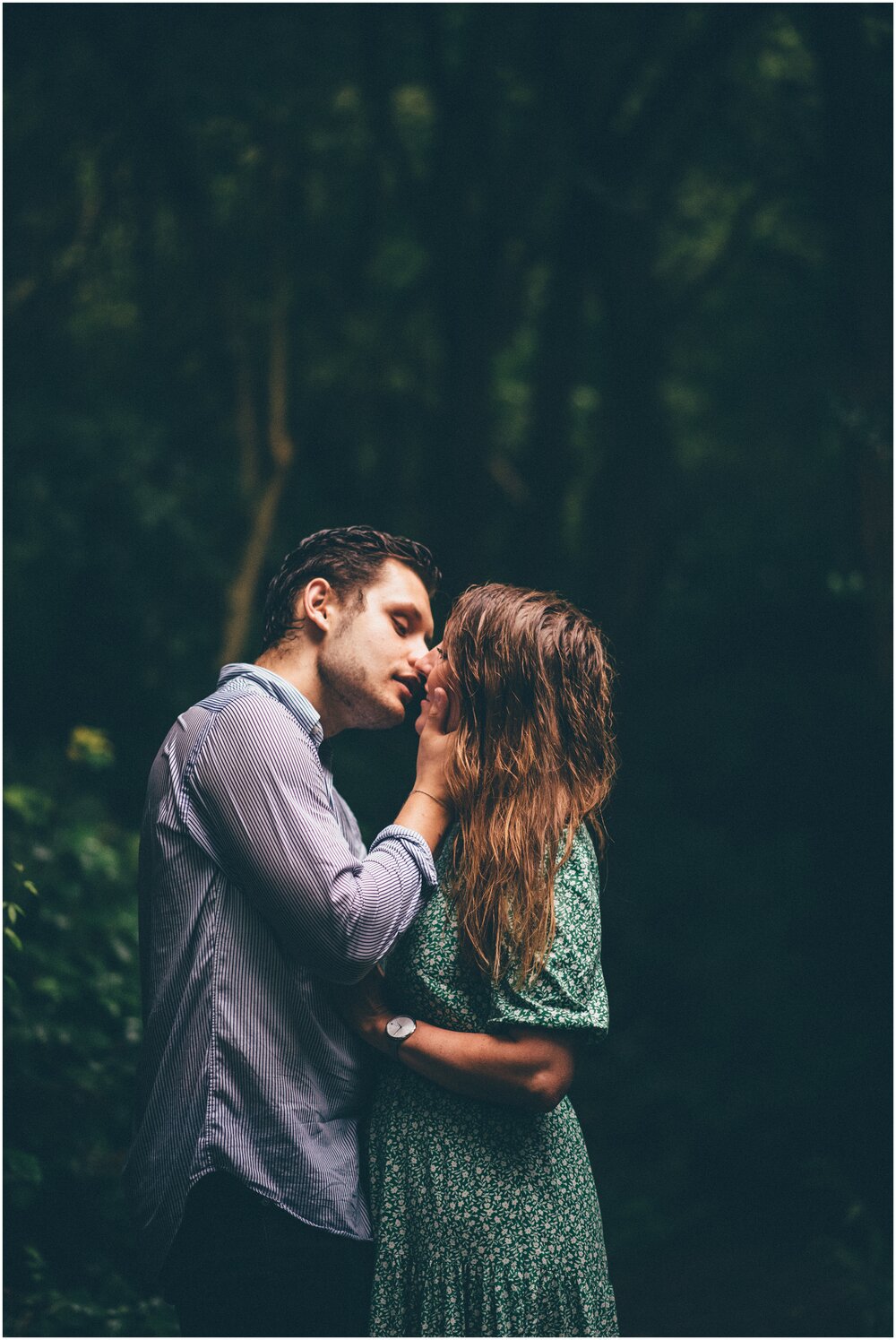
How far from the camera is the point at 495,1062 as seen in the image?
7.00ft

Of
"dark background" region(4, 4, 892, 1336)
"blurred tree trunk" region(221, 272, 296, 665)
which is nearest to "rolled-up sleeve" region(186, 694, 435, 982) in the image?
"dark background" region(4, 4, 892, 1336)

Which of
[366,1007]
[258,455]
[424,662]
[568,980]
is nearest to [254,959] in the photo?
[366,1007]

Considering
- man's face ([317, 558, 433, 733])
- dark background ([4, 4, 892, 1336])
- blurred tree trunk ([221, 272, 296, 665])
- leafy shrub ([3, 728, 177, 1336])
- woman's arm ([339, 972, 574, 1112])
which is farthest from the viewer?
blurred tree trunk ([221, 272, 296, 665])

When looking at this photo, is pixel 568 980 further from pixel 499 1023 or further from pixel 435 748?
pixel 435 748

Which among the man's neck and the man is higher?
the man's neck

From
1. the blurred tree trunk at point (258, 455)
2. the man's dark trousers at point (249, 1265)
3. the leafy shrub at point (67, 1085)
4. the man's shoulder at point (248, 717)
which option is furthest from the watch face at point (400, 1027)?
the blurred tree trunk at point (258, 455)

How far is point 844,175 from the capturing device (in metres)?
5.09

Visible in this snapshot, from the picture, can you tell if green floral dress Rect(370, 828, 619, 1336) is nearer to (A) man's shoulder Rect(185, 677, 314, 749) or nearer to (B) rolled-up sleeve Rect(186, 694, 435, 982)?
(B) rolled-up sleeve Rect(186, 694, 435, 982)

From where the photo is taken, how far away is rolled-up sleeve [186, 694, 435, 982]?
2.03 metres

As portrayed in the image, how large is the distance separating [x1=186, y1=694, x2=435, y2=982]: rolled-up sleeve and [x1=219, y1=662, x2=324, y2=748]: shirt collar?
14 centimetres

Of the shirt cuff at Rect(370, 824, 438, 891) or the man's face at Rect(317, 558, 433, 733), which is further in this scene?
the man's face at Rect(317, 558, 433, 733)

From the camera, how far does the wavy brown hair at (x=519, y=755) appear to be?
2.19 meters

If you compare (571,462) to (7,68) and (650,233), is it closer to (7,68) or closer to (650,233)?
(650,233)

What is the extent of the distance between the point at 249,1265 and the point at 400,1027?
0.49 m
